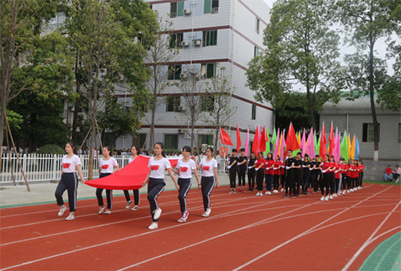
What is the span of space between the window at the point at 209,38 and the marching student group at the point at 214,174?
17017mm

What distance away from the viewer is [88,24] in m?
18.3

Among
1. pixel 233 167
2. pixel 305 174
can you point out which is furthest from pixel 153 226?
pixel 305 174

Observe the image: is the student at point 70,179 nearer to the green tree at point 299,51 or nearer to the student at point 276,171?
the student at point 276,171

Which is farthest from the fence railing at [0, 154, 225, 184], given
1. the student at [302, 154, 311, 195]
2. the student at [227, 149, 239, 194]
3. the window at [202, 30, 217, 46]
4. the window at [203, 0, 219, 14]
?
the window at [203, 0, 219, 14]

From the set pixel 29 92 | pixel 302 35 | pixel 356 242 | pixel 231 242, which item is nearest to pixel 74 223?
pixel 231 242

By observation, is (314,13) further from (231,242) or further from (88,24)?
(231,242)

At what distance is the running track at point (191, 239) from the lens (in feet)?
19.0

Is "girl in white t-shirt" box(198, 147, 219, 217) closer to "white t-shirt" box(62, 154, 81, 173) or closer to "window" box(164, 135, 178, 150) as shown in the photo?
"white t-shirt" box(62, 154, 81, 173)

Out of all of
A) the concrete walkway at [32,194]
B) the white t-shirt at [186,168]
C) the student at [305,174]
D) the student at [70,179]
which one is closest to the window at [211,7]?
the student at [305,174]

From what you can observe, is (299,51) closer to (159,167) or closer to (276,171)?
(276,171)

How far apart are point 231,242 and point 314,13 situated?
93.2ft

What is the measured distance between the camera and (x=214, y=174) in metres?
10.3

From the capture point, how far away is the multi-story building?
33.8m

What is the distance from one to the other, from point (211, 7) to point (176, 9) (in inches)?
137
